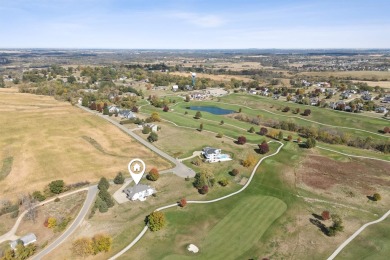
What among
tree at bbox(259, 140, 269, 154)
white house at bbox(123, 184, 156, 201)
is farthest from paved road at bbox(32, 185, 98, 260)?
tree at bbox(259, 140, 269, 154)

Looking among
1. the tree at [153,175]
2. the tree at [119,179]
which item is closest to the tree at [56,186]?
the tree at [119,179]

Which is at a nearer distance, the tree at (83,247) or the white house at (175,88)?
the tree at (83,247)

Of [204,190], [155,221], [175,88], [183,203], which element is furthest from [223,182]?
[175,88]

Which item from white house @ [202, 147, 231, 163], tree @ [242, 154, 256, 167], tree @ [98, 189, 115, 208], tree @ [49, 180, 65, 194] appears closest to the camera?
tree @ [98, 189, 115, 208]

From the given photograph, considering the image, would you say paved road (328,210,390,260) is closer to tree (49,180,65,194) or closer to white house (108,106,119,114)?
tree (49,180,65,194)

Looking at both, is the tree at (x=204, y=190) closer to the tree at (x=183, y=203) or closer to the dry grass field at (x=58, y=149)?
the tree at (x=183, y=203)

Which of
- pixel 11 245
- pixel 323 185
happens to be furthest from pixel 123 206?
pixel 323 185
